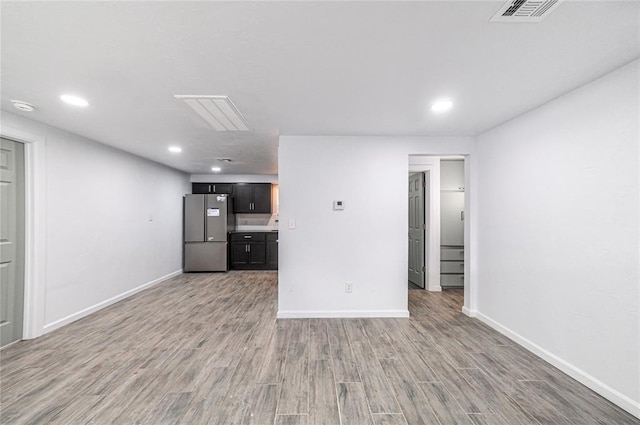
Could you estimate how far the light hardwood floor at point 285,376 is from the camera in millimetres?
1771

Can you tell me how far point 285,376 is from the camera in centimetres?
219

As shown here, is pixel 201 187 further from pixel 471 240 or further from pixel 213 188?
pixel 471 240

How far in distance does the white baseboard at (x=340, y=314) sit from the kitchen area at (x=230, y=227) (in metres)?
3.06

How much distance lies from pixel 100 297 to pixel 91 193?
145cm

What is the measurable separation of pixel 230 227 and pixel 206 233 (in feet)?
1.79

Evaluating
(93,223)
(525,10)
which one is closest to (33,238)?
(93,223)

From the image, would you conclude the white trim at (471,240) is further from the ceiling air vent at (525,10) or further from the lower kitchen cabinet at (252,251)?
the lower kitchen cabinet at (252,251)

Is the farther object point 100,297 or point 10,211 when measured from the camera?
point 100,297

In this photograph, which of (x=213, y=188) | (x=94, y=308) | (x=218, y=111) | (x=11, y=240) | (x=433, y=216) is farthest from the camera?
(x=213, y=188)

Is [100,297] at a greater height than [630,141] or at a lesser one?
lesser

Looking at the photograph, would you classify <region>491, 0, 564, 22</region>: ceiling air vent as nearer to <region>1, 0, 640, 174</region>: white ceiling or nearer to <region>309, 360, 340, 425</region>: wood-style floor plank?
<region>1, 0, 640, 174</region>: white ceiling

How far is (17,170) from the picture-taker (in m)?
2.82

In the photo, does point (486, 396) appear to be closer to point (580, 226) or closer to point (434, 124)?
point (580, 226)

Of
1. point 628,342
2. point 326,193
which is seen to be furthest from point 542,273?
point 326,193
